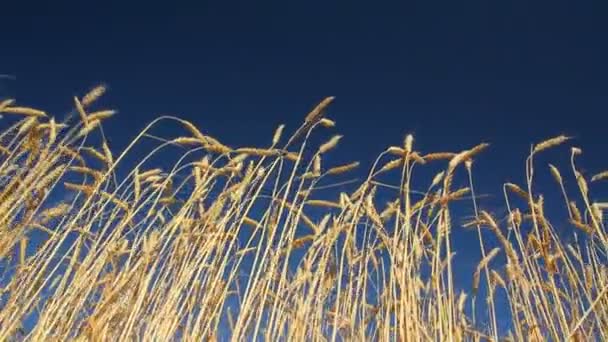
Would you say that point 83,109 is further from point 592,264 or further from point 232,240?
point 592,264

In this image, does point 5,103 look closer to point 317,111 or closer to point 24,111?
point 24,111

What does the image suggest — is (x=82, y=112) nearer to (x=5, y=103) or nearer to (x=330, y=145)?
(x=5, y=103)

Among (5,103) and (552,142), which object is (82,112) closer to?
(5,103)

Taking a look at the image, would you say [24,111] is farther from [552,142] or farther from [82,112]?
[552,142]

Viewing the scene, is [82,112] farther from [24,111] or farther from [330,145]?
[330,145]

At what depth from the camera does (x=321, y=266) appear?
2.28 meters

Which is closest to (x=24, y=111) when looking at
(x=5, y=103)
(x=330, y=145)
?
(x=5, y=103)

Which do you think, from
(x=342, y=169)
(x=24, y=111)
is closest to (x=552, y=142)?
(x=342, y=169)

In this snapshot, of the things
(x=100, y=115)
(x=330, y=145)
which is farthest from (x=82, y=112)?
(x=330, y=145)

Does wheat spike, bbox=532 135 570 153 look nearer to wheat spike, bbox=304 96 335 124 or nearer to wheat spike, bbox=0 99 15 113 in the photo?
wheat spike, bbox=304 96 335 124

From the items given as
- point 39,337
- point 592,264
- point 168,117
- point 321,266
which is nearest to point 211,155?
point 168,117

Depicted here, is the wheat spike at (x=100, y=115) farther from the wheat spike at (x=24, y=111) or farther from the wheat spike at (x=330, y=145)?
the wheat spike at (x=330, y=145)

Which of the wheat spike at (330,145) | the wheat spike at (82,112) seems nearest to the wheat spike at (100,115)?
the wheat spike at (82,112)

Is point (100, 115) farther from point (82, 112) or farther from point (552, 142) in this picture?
point (552, 142)
